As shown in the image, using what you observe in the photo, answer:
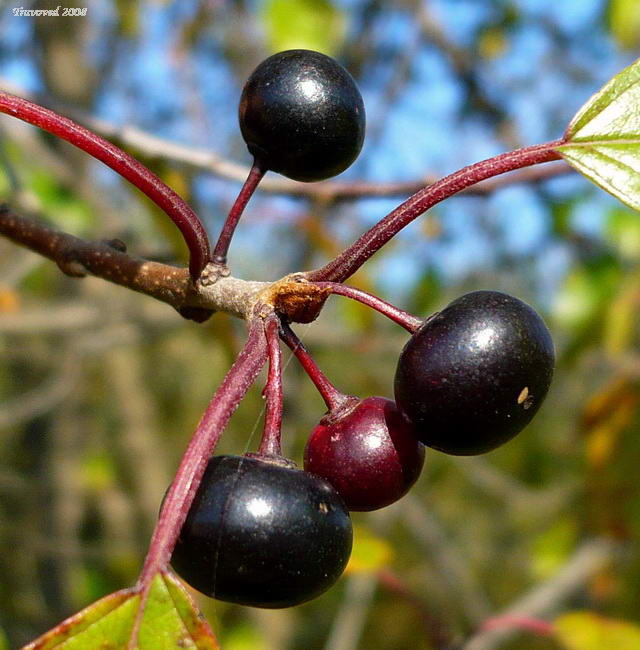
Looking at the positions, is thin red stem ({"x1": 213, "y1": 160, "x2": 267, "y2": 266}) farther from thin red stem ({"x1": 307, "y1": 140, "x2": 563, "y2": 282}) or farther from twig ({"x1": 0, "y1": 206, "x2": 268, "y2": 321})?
thin red stem ({"x1": 307, "y1": 140, "x2": 563, "y2": 282})

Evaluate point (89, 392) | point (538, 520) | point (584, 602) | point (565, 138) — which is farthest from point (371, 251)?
point (538, 520)

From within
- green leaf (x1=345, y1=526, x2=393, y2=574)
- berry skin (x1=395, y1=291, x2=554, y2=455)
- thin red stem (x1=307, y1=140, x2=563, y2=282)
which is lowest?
berry skin (x1=395, y1=291, x2=554, y2=455)

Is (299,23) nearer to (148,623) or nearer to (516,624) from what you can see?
(516,624)

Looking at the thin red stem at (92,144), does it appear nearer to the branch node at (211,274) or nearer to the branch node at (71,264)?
the branch node at (211,274)

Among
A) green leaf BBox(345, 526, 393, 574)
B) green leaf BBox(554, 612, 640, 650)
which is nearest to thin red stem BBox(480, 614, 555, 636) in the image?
green leaf BBox(554, 612, 640, 650)

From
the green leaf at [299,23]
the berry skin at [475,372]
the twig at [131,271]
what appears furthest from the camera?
the green leaf at [299,23]

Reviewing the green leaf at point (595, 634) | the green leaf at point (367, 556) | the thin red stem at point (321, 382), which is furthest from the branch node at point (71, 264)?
the green leaf at point (595, 634)
